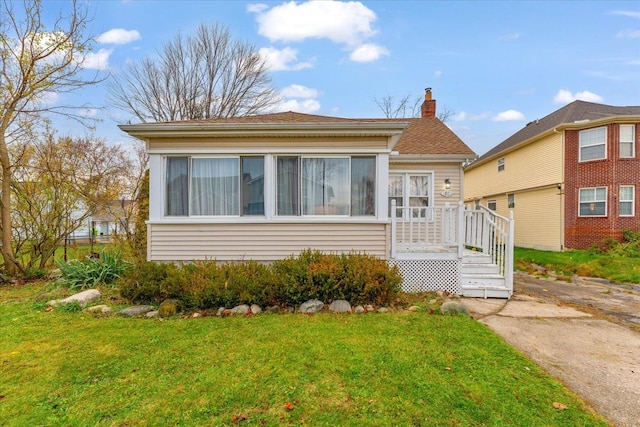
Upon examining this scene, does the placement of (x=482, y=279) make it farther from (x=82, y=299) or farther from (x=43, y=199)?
(x=43, y=199)

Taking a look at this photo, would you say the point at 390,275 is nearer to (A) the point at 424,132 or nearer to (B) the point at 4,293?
(A) the point at 424,132

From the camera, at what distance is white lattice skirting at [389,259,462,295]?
6.08 metres

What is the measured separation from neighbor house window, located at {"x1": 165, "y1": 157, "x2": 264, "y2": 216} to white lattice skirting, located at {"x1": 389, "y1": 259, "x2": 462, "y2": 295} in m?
3.17

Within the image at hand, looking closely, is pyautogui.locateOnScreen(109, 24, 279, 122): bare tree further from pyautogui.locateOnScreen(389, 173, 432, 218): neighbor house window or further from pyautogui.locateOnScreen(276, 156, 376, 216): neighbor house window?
pyautogui.locateOnScreen(276, 156, 376, 216): neighbor house window

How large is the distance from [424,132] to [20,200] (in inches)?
449

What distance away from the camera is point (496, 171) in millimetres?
18078

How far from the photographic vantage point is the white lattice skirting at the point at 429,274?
19.9 feet

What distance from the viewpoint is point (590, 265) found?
918cm

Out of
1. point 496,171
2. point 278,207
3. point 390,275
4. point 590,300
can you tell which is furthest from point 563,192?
point 278,207

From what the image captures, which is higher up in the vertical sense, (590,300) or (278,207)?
(278,207)

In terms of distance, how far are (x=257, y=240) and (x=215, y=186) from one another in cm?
139

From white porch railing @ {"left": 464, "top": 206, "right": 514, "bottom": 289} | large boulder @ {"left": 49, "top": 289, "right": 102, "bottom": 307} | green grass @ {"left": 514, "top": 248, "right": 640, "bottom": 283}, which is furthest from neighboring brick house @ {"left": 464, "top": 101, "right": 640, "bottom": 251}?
large boulder @ {"left": 49, "top": 289, "right": 102, "bottom": 307}

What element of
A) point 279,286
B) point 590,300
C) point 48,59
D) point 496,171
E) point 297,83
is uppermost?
point 297,83

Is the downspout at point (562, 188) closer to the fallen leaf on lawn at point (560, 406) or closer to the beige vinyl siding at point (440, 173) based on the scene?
the beige vinyl siding at point (440, 173)
